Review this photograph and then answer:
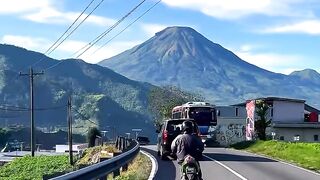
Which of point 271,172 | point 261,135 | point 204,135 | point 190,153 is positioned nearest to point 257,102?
point 261,135

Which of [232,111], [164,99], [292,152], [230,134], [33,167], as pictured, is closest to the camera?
[292,152]

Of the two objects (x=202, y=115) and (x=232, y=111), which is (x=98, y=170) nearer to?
(x=202, y=115)

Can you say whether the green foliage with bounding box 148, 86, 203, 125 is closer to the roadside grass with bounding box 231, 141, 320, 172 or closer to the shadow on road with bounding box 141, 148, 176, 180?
the roadside grass with bounding box 231, 141, 320, 172

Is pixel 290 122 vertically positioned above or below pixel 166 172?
above

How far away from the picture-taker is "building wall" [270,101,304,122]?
74.6m

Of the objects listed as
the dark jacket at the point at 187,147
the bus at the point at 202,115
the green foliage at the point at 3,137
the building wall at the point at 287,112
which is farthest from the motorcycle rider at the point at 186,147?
the green foliage at the point at 3,137

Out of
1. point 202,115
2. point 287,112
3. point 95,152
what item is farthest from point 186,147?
point 287,112

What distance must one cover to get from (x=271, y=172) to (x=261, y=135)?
27.5 meters

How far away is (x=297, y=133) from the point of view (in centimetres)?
6931

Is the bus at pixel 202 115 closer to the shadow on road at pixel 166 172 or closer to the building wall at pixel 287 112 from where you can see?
the shadow on road at pixel 166 172

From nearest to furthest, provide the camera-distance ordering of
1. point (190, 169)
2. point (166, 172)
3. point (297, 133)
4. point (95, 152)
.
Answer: point (190, 169) < point (166, 172) < point (95, 152) < point (297, 133)


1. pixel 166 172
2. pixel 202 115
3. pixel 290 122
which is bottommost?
pixel 166 172

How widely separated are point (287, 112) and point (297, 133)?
649 cm

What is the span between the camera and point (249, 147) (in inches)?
1687
